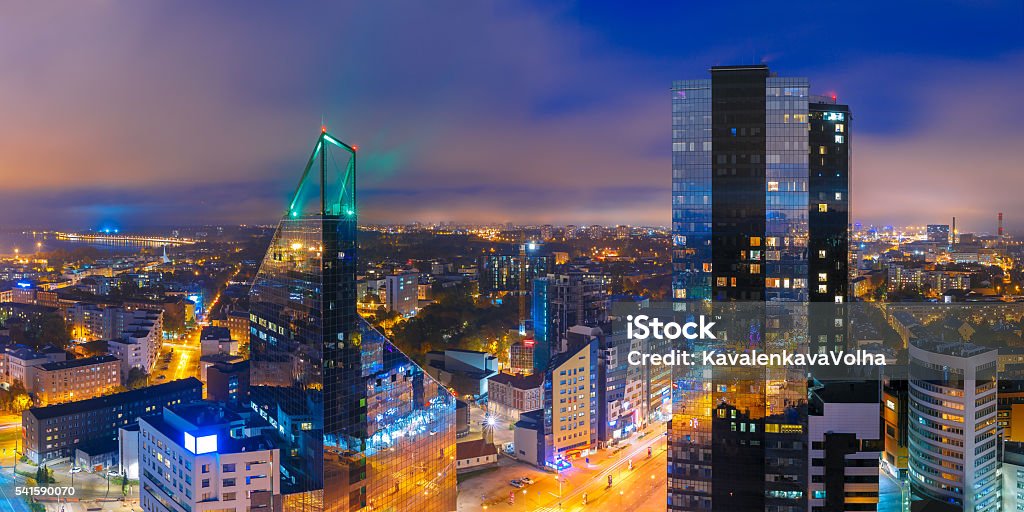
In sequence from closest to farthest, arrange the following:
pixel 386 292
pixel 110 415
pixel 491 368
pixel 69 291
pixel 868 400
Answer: pixel 868 400
pixel 110 415
pixel 491 368
pixel 386 292
pixel 69 291

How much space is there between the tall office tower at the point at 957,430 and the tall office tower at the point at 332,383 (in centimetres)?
564

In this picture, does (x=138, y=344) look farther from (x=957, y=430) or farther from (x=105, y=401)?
(x=957, y=430)

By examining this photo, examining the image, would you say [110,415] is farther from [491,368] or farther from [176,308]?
[176,308]

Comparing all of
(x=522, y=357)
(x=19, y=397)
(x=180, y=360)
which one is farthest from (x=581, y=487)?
(x=180, y=360)

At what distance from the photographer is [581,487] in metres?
9.20

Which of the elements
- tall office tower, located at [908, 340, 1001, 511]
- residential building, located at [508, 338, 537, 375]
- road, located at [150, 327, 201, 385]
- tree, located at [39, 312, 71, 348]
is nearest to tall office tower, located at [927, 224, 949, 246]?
tall office tower, located at [908, 340, 1001, 511]

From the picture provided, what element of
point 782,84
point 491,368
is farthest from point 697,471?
point 491,368

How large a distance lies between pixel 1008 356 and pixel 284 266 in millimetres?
9548

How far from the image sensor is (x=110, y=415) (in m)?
10.5

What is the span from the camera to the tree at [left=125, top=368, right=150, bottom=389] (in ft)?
43.3

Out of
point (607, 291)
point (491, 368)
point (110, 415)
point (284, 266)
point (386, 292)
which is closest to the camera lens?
point (284, 266)

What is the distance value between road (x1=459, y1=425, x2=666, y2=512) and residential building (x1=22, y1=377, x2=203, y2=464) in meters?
5.28

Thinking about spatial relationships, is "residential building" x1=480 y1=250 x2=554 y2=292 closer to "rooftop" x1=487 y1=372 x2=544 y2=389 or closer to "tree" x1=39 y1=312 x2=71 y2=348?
"rooftop" x1=487 y1=372 x2=544 y2=389

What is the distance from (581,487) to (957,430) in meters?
4.43
